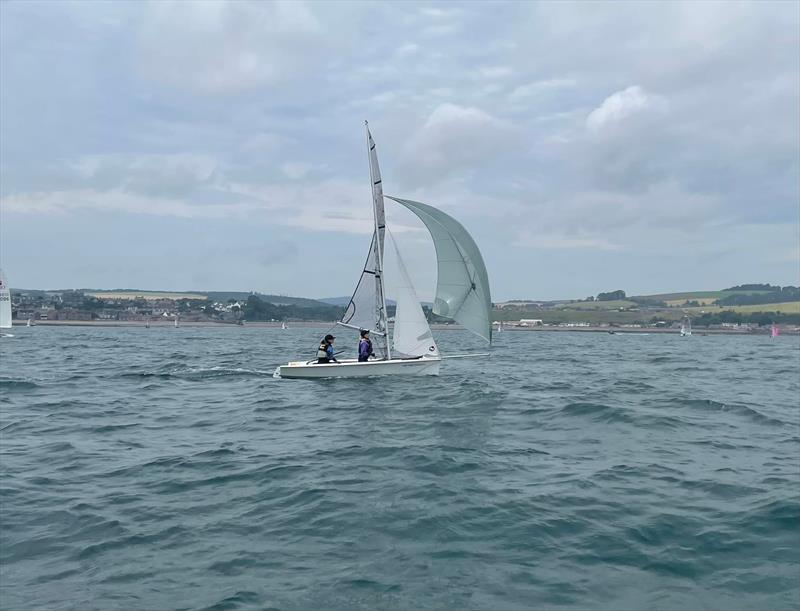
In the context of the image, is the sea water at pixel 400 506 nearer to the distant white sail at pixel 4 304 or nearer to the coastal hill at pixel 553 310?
the distant white sail at pixel 4 304

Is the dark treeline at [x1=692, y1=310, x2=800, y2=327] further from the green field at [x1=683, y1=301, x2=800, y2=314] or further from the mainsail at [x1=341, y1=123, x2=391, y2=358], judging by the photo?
the mainsail at [x1=341, y1=123, x2=391, y2=358]

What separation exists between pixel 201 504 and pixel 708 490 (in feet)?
22.9

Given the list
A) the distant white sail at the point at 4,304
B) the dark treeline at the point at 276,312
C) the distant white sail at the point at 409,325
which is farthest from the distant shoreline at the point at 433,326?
the distant white sail at the point at 409,325

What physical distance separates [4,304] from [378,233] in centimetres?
5579

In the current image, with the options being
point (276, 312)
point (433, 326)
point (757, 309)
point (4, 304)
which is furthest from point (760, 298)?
point (4, 304)

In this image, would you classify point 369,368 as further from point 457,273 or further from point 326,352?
point 457,273

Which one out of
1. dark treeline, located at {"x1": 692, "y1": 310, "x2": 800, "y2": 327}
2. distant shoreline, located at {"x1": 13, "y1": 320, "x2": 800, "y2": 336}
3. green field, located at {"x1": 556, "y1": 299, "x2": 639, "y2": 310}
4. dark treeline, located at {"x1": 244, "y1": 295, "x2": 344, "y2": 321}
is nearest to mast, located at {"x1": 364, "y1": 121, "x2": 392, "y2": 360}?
distant shoreline, located at {"x1": 13, "y1": 320, "x2": 800, "y2": 336}

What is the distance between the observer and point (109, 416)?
54.8 ft

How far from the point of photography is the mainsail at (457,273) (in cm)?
2331

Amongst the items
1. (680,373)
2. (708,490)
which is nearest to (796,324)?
(680,373)

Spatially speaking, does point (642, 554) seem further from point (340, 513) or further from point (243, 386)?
point (243, 386)

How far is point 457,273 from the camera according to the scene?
23656mm

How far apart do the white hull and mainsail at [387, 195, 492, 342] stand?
1.93m

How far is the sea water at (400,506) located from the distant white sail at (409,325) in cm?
667
